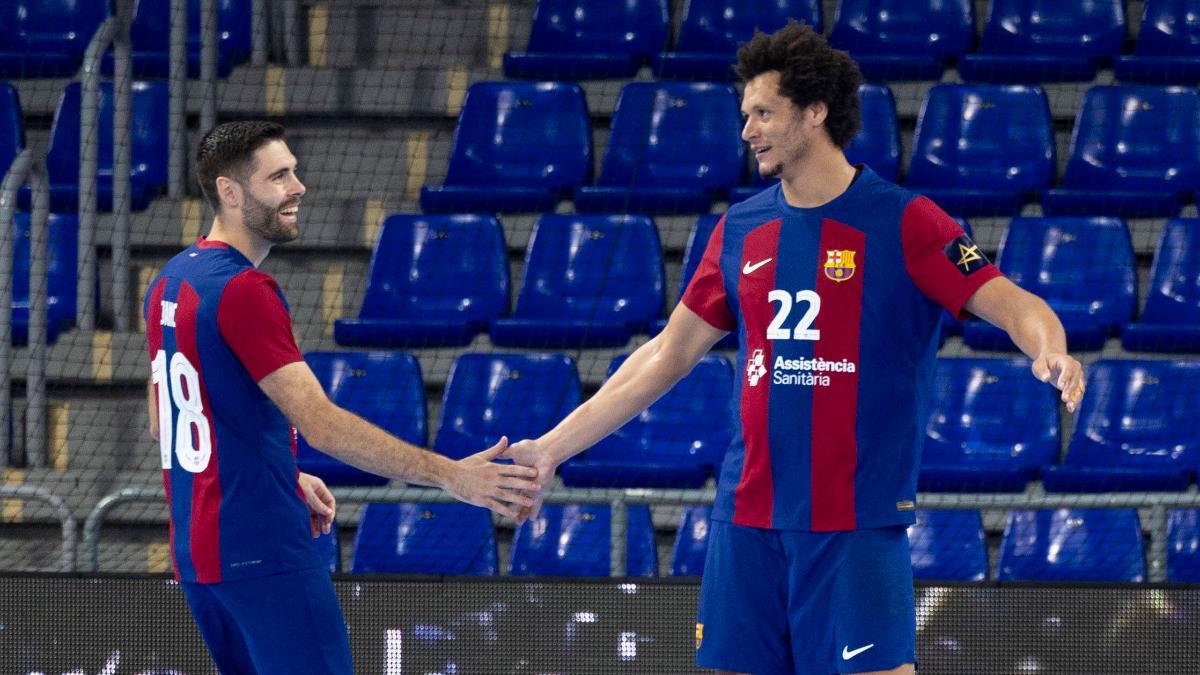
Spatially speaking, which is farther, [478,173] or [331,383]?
[478,173]

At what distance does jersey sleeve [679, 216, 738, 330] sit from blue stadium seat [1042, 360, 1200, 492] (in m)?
3.54

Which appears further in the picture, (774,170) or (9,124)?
(9,124)

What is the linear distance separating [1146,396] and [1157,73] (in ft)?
6.81

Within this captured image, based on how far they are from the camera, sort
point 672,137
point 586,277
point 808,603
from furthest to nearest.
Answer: point 672,137 → point 586,277 → point 808,603

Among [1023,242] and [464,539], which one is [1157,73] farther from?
[464,539]

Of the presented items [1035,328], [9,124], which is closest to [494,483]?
[1035,328]

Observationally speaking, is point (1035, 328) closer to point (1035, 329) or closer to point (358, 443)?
point (1035, 329)

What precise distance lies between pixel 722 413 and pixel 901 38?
2660mm

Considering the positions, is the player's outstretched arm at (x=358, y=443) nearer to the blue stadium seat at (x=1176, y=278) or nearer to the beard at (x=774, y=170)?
the beard at (x=774, y=170)

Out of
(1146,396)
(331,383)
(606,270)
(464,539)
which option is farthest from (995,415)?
(331,383)

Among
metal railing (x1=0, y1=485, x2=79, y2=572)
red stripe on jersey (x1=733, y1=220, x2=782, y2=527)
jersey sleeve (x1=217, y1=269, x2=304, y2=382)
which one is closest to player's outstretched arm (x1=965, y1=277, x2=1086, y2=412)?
red stripe on jersey (x1=733, y1=220, x2=782, y2=527)

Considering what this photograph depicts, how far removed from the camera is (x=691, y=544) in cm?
663

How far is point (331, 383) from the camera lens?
7219mm

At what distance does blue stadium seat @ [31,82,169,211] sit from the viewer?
8.39 metres
